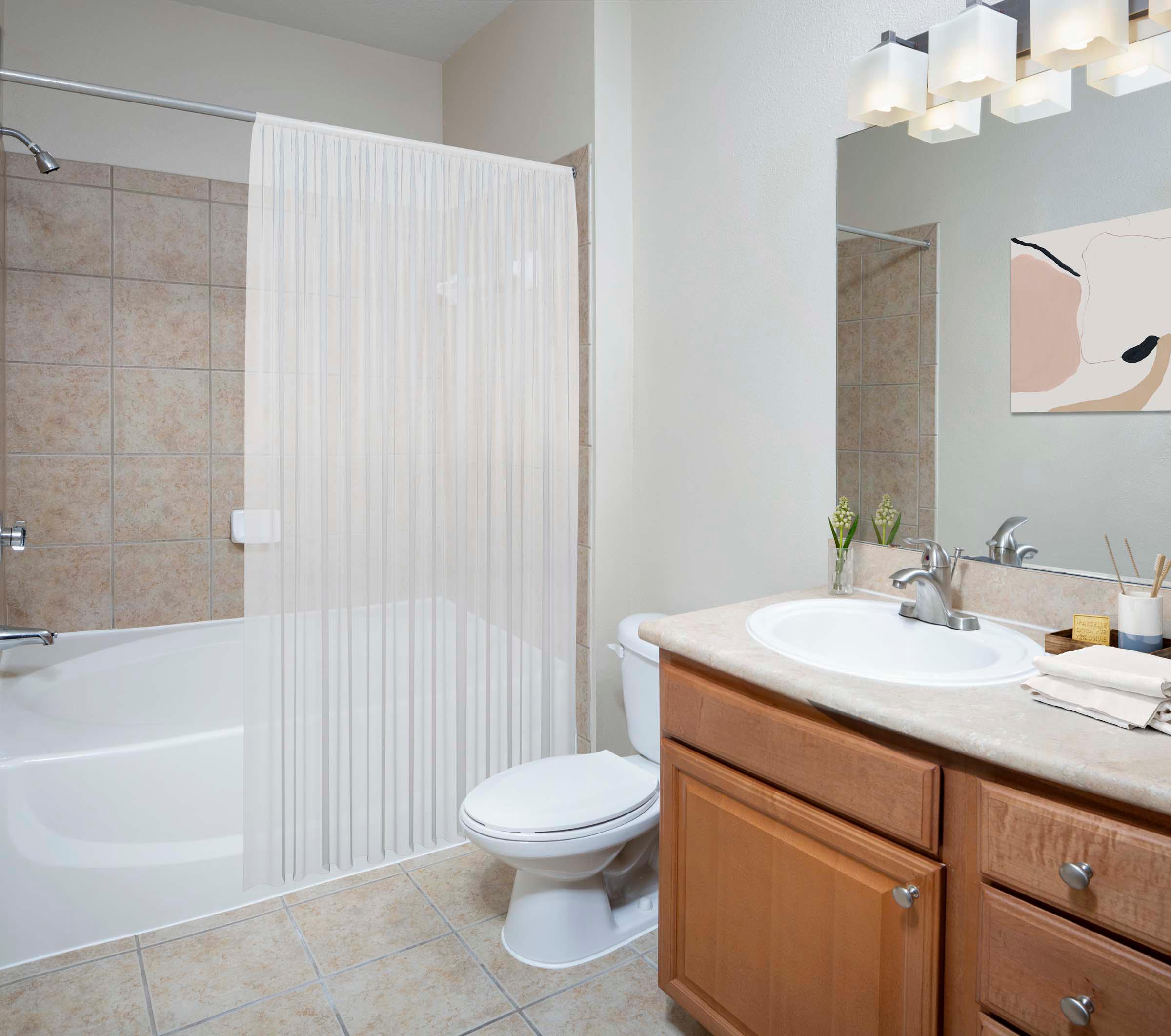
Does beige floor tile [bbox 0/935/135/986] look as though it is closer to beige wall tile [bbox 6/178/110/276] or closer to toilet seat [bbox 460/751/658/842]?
toilet seat [bbox 460/751/658/842]

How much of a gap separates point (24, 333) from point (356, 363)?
153 cm

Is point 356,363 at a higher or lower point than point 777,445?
higher

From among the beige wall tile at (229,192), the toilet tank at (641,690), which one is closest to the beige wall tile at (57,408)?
the beige wall tile at (229,192)

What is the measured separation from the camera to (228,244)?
9.96ft

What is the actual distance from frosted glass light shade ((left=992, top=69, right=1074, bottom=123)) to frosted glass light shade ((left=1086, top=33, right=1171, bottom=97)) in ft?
0.13

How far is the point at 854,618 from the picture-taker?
5.41 feet

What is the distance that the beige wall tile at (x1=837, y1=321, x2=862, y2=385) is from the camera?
1810 mm

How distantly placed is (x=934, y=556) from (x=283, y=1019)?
1652 mm

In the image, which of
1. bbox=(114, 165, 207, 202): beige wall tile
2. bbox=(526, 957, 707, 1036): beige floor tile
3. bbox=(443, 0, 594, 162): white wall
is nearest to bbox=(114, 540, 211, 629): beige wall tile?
bbox=(114, 165, 207, 202): beige wall tile

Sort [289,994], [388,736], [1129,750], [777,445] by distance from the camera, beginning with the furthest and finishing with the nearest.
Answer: [388,736], [777,445], [289,994], [1129,750]

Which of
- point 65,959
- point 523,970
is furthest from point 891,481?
point 65,959

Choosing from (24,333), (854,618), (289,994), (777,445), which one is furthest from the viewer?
(24,333)

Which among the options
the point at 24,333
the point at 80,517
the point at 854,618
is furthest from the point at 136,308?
the point at 854,618

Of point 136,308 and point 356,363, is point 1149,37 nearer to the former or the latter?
point 356,363
